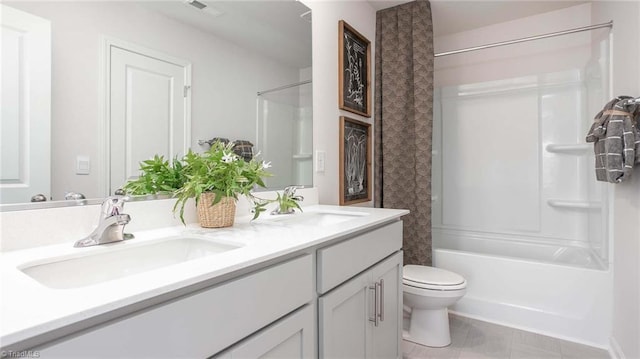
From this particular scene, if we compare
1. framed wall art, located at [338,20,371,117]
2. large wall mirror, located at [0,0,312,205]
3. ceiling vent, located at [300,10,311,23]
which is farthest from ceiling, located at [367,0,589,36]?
large wall mirror, located at [0,0,312,205]

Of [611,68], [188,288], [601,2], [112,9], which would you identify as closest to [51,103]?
[112,9]

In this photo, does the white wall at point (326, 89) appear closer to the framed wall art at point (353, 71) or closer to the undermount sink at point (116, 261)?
the framed wall art at point (353, 71)

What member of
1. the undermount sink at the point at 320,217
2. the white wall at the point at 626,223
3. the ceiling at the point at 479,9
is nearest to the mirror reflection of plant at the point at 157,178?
the undermount sink at the point at 320,217

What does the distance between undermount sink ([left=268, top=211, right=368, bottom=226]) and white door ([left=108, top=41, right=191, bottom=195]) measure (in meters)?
0.53

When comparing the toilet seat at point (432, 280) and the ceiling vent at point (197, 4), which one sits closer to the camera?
the ceiling vent at point (197, 4)

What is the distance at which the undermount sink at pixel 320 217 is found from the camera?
1433 mm

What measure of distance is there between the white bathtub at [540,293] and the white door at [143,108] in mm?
1985

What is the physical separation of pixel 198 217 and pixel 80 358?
0.69 metres

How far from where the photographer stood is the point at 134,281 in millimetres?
553

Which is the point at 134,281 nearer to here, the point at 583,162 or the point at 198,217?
the point at 198,217

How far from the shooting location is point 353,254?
1.14 metres

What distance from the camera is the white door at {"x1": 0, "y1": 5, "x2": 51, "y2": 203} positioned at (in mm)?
750

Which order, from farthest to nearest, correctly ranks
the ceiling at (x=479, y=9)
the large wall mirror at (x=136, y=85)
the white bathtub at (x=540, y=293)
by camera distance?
the ceiling at (x=479, y=9) < the white bathtub at (x=540, y=293) < the large wall mirror at (x=136, y=85)

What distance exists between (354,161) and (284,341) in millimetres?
1600
